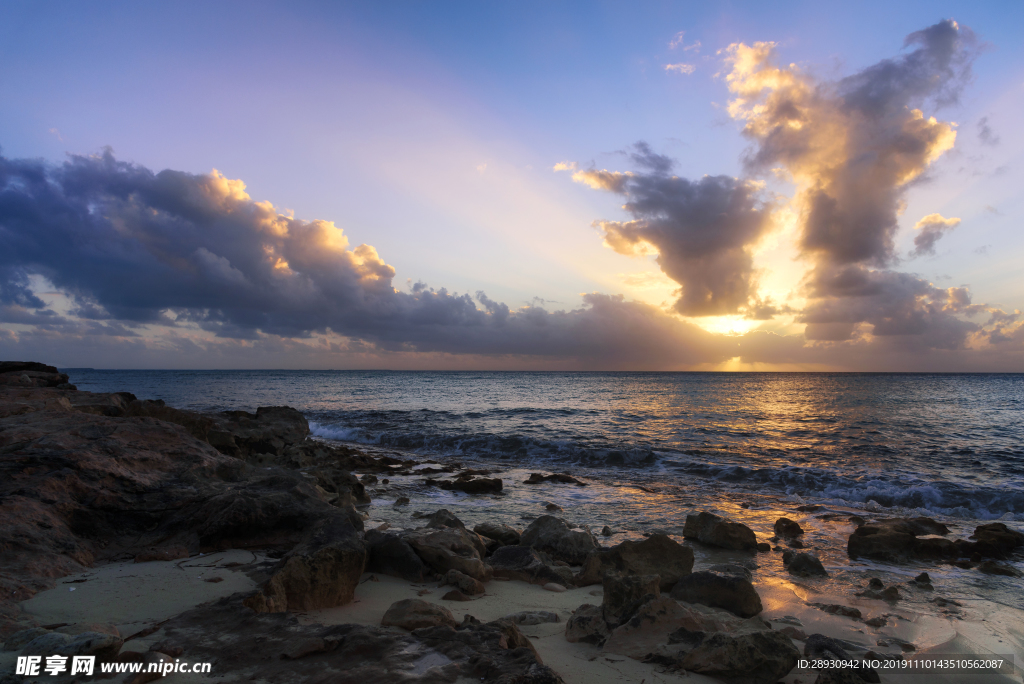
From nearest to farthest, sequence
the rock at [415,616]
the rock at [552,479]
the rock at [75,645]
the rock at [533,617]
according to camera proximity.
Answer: the rock at [75,645], the rock at [415,616], the rock at [533,617], the rock at [552,479]

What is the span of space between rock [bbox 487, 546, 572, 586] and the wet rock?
6.54 metres

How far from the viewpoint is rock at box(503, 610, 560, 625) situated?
4.43 m

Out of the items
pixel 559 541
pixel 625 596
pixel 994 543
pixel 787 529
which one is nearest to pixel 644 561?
pixel 559 541

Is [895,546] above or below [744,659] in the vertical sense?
below

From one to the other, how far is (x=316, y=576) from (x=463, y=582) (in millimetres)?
1697

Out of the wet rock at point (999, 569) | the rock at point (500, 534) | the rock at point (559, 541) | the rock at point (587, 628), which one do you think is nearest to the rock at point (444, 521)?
the rock at point (500, 534)

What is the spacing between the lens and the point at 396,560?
5.39m

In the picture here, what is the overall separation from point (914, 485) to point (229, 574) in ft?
52.5

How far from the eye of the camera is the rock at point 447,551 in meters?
5.52

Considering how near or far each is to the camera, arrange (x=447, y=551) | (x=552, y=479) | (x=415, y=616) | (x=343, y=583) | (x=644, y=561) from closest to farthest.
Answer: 1. (x=415, y=616)
2. (x=343, y=583)
3. (x=447, y=551)
4. (x=644, y=561)
5. (x=552, y=479)

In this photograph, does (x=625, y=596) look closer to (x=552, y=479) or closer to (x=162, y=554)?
(x=162, y=554)

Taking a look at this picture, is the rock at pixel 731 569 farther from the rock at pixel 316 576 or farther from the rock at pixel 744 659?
the rock at pixel 316 576

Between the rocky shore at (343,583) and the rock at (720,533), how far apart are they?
35 mm

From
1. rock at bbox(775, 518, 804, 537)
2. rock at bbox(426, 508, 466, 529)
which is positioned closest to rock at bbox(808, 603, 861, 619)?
rock at bbox(775, 518, 804, 537)
